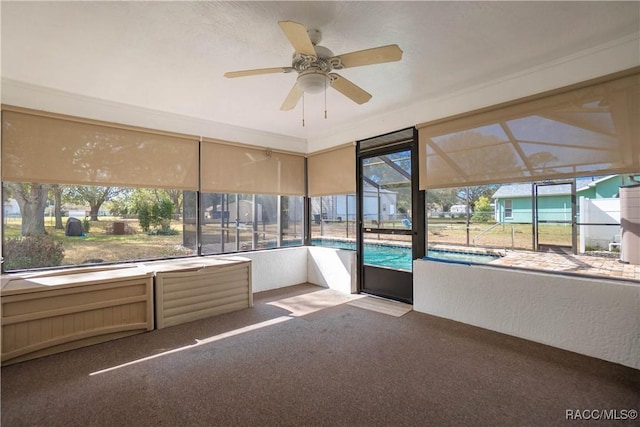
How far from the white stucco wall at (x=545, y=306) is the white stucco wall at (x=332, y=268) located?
1.26 metres

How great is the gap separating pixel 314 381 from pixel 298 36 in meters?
2.40

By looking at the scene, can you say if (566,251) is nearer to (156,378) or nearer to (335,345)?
(335,345)

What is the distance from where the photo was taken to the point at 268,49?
248 cm

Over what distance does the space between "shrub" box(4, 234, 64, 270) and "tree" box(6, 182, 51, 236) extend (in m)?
0.09

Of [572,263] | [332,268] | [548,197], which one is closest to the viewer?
[572,263]

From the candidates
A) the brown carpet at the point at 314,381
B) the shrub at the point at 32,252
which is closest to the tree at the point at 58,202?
the shrub at the point at 32,252

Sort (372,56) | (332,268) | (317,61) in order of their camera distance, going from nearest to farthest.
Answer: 1. (372,56)
2. (317,61)
3. (332,268)

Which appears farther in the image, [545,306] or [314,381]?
[545,306]

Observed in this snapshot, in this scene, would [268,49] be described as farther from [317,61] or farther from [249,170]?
[249,170]

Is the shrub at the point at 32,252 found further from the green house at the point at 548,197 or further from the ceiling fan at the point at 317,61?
the green house at the point at 548,197

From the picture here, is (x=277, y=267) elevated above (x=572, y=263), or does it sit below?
below

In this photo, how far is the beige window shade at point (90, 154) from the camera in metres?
3.02

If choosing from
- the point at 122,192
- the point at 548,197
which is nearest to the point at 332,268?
the point at 548,197

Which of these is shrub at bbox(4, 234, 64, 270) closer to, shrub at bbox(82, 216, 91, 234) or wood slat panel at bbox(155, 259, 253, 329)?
shrub at bbox(82, 216, 91, 234)
